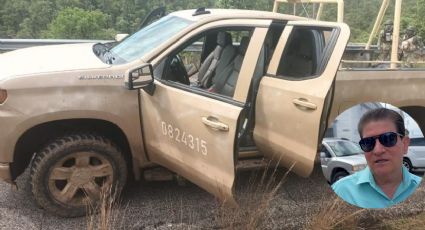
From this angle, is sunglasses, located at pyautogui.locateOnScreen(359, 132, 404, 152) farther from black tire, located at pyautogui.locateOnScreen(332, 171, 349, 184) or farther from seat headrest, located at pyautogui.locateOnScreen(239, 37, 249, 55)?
seat headrest, located at pyautogui.locateOnScreen(239, 37, 249, 55)

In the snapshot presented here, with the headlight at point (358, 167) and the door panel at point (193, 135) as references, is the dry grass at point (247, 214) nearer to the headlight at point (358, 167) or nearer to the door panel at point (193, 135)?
the door panel at point (193, 135)

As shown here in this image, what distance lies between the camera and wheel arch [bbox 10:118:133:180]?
353 cm

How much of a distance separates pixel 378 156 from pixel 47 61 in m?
3.03

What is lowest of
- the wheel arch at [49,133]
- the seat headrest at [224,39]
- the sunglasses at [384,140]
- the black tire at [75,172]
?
the black tire at [75,172]

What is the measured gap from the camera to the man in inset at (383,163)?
135 centimetres

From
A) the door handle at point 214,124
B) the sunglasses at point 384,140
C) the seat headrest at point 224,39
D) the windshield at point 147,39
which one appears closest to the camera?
the sunglasses at point 384,140

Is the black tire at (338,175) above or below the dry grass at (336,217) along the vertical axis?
above

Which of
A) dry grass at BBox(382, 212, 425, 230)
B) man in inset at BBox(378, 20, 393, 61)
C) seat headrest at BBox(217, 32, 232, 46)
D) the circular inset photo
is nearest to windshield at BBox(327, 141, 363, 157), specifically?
the circular inset photo

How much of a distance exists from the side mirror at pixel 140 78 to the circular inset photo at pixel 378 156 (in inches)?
79.2

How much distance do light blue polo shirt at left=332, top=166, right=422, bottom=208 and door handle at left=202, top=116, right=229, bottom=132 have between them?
169 centimetres

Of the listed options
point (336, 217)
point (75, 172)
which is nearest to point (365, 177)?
point (336, 217)

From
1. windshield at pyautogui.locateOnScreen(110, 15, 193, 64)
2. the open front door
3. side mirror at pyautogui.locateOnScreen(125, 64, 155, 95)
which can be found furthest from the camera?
windshield at pyautogui.locateOnScreen(110, 15, 193, 64)

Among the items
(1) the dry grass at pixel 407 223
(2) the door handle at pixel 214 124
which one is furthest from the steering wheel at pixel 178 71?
(1) the dry grass at pixel 407 223

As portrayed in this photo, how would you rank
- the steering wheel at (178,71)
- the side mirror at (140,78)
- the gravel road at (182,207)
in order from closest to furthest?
the side mirror at (140,78)
the gravel road at (182,207)
the steering wheel at (178,71)
